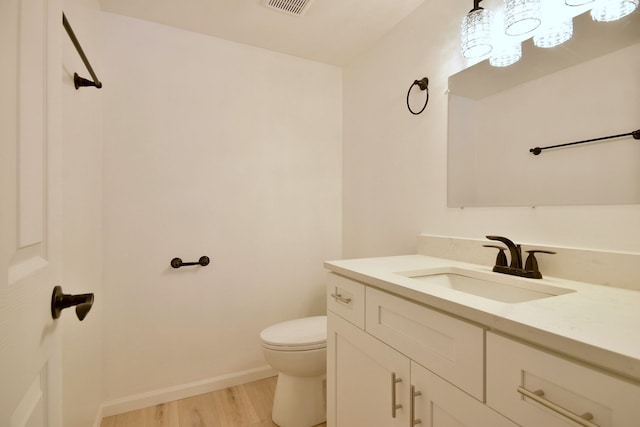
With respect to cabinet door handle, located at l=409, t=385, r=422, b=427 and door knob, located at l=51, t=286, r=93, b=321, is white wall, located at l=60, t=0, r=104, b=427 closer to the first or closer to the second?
door knob, located at l=51, t=286, r=93, b=321

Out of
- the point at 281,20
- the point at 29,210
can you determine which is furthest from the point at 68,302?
the point at 281,20

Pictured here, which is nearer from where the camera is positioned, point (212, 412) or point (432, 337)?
point (432, 337)

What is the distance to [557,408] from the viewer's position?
0.52 meters

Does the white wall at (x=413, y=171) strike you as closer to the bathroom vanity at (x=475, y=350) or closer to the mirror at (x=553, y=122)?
the mirror at (x=553, y=122)

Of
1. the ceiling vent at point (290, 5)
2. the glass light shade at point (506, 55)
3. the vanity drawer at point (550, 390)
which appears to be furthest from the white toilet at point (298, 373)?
the ceiling vent at point (290, 5)

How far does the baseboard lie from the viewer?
1700 mm

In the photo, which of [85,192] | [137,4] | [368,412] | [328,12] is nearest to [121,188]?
[85,192]

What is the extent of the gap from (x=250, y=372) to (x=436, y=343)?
1632mm

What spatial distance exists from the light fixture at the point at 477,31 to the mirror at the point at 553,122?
0.08 metres

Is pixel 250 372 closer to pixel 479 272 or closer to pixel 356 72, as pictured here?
pixel 479 272

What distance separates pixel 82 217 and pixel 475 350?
1539 mm

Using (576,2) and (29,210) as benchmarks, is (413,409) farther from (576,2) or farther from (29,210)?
(576,2)

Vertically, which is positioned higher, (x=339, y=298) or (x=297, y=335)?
(x=339, y=298)

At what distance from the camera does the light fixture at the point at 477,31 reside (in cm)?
123
